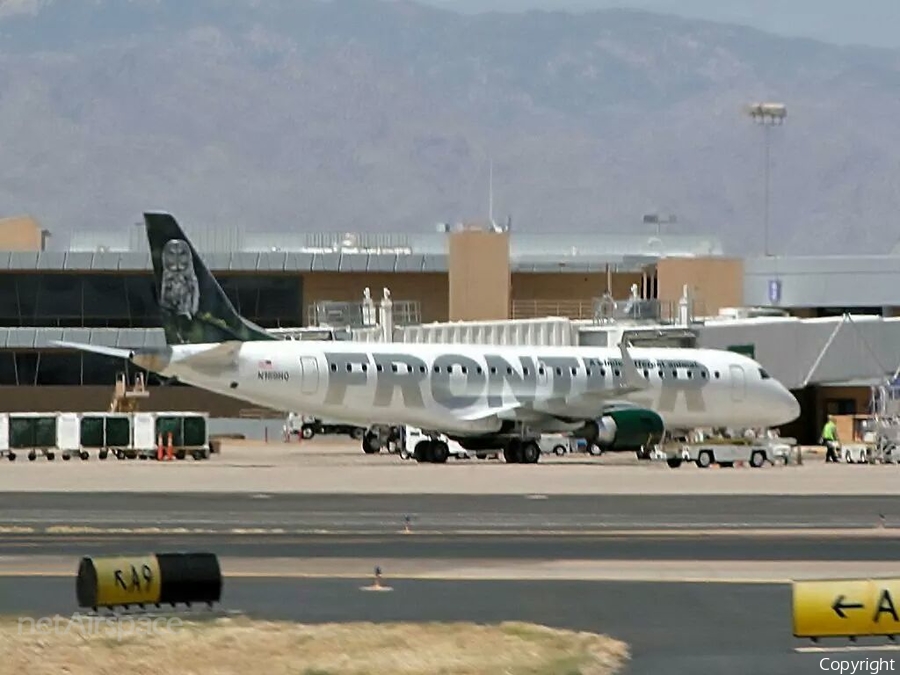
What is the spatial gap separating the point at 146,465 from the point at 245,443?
29.0 metres

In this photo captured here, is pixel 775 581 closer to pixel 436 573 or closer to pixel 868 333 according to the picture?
pixel 436 573

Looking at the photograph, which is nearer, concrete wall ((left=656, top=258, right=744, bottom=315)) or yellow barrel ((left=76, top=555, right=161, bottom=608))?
yellow barrel ((left=76, top=555, right=161, bottom=608))

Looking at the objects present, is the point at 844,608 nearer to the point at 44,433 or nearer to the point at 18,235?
the point at 44,433

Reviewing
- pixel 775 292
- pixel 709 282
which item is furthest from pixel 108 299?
pixel 775 292

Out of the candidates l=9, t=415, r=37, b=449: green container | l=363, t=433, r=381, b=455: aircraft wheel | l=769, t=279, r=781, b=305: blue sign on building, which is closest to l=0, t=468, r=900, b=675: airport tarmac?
l=9, t=415, r=37, b=449: green container

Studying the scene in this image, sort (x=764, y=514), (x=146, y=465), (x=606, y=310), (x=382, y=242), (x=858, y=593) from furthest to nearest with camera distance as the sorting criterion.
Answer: (x=382, y=242), (x=606, y=310), (x=146, y=465), (x=764, y=514), (x=858, y=593)

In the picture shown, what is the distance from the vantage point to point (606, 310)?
88688 mm

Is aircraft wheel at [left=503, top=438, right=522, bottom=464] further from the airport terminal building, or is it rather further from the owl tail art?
the airport terminal building

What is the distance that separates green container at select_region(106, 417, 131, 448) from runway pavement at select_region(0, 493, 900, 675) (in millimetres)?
27908

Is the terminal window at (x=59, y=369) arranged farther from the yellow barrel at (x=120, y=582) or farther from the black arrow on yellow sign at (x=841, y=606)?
the black arrow on yellow sign at (x=841, y=606)

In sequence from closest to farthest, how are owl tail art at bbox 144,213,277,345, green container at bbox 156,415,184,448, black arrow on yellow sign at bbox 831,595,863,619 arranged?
black arrow on yellow sign at bbox 831,595,863,619 < owl tail art at bbox 144,213,277,345 < green container at bbox 156,415,184,448

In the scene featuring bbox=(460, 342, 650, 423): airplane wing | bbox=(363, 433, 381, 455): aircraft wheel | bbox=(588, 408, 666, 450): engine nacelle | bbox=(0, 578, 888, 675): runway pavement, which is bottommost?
bbox=(363, 433, 381, 455): aircraft wheel

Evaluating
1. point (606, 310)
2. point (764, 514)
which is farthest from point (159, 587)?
point (606, 310)

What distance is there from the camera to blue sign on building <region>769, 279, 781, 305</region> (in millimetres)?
91938
